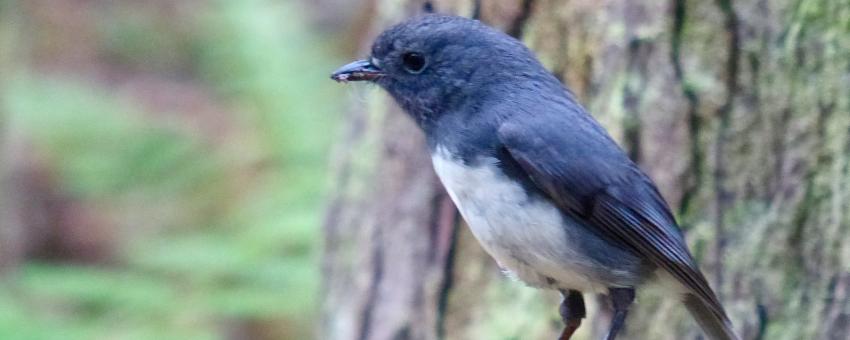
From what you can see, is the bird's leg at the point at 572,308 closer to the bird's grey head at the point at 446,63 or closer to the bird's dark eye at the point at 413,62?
the bird's grey head at the point at 446,63

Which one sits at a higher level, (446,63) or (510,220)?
(446,63)

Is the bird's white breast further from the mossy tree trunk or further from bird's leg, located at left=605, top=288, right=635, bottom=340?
the mossy tree trunk

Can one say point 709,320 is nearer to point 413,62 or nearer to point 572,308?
point 572,308

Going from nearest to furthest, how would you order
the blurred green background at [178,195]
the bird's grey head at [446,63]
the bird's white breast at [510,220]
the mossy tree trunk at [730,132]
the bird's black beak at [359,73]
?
the bird's white breast at [510,220] → the bird's grey head at [446,63] → the bird's black beak at [359,73] → the mossy tree trunk at [730,132] → the blurred green background at [178,195]

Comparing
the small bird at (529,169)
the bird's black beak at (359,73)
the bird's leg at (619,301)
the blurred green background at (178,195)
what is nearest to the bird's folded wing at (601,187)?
the small bird at (529,169)

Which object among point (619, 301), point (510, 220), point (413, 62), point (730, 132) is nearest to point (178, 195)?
point (413, 62)

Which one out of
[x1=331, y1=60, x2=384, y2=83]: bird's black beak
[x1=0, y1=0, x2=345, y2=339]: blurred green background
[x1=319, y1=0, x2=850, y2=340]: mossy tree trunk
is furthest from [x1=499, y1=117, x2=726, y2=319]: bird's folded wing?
[x1=0, y1=0, x2=345, y2=339]: blurred green background

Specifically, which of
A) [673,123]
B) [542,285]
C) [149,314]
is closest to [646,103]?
[673,123]

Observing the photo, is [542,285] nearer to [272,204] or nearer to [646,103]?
[646,103]
